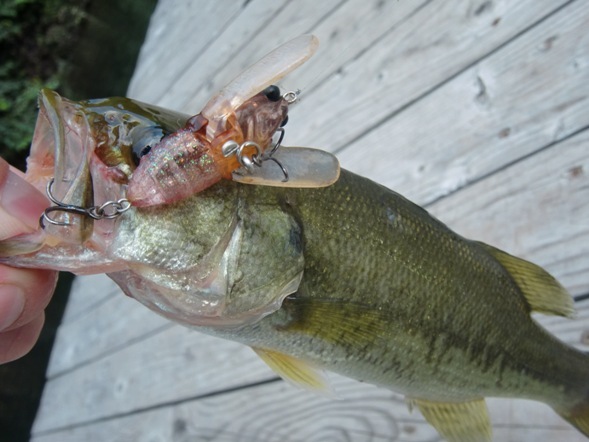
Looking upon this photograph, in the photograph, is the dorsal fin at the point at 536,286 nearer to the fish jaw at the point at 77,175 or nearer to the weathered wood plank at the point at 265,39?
the fish jaw at the point at 77,175

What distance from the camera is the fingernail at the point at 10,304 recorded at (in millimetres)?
660

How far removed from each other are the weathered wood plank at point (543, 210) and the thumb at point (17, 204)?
40.7 inches

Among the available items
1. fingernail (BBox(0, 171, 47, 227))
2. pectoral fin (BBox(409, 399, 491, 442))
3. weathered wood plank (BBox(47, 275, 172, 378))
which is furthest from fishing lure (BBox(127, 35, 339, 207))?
weathered wood plank (BBox(47, 275, 172, 378))

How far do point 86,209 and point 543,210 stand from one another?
1014 millimetres

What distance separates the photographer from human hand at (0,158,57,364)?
25.0 inches

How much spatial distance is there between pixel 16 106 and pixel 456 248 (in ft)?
11.5

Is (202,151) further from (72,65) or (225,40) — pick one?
(72,65)

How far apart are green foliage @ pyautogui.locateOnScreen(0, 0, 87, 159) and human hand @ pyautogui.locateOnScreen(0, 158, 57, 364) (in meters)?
3.12

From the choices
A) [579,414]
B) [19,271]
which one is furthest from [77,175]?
[579,414]

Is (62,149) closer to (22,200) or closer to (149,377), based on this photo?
(22,200)

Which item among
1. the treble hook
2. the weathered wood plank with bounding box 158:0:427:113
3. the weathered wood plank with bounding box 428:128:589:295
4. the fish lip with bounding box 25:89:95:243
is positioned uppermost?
the weathered wood plank with bounding box 158:0:427:113

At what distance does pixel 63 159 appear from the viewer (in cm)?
65

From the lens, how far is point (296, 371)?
931 mm

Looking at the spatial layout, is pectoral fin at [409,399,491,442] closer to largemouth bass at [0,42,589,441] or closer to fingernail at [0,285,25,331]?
largemouth bass at [0,42,589,441]
